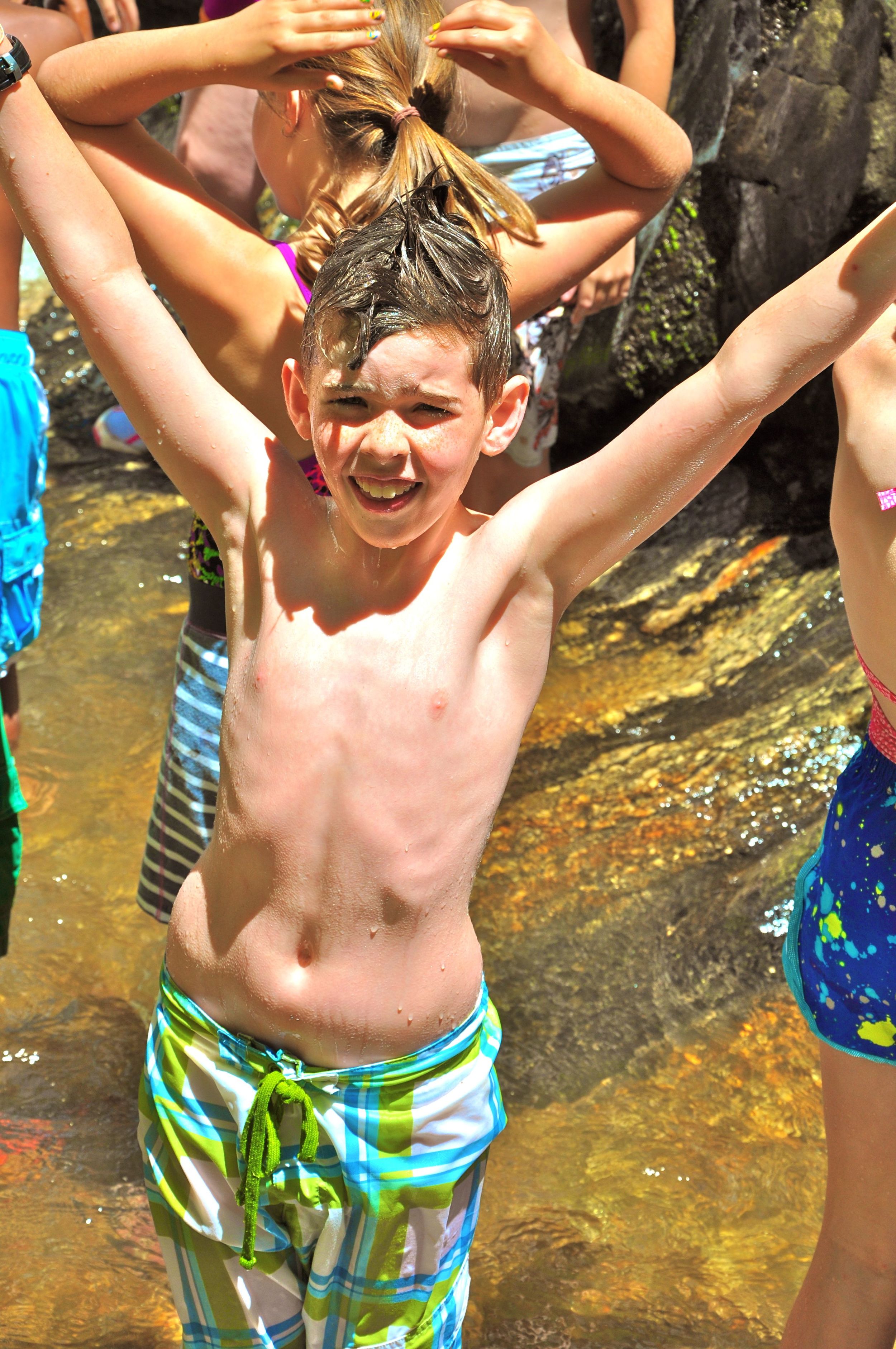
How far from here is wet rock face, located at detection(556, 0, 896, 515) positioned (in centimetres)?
393

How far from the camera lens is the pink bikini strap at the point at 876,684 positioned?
5.38 ft

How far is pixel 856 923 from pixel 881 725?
10.1 inches

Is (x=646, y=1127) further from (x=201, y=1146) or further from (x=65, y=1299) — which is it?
(x=201, y=1146)

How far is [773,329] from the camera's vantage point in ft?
4.48

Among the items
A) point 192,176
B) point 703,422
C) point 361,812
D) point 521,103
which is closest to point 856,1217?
point 361,812

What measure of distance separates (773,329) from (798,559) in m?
2.89

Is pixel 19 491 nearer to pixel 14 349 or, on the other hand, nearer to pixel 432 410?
pixel 14 349

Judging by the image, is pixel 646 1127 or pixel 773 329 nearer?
pixel 773 329

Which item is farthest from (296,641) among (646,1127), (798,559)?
(798,559)

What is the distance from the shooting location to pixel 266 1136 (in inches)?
57.0

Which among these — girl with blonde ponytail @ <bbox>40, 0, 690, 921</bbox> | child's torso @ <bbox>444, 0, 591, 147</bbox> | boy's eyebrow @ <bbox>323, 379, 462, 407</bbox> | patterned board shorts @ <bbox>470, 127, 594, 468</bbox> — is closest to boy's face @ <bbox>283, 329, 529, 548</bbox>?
boy's eyebrow @ <bbox>323, 379, 462, 407</bbox>

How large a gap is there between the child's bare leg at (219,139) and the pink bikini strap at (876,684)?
6.92ft

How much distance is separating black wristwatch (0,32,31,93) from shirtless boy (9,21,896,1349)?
0.7 inches

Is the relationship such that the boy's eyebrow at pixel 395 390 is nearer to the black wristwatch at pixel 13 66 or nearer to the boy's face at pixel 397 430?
the boy's face at pixel 397 430
